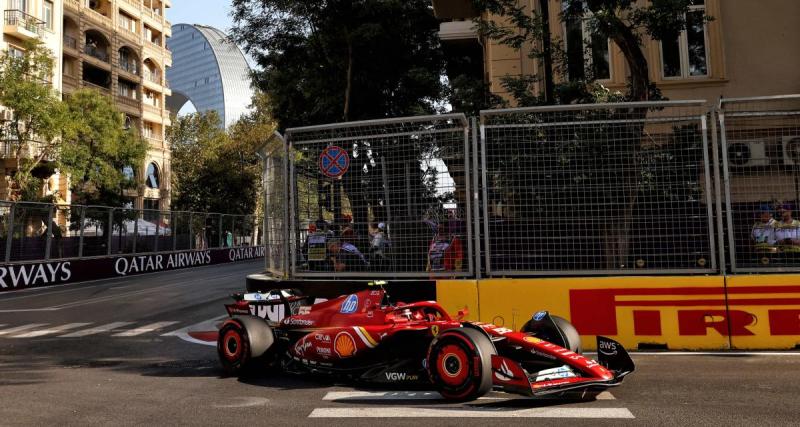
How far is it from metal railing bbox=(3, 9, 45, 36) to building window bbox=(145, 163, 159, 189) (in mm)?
17490

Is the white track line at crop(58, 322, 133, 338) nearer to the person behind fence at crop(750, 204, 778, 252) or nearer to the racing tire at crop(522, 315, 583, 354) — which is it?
the racing tire at crop(522, 315, 583, 354)

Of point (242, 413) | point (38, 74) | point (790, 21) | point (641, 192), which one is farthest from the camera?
point (38, 74)

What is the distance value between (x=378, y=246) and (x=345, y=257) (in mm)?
476

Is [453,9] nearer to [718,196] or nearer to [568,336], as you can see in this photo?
[718,196]

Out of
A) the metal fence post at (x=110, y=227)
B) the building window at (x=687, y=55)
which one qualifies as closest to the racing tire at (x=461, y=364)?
the building window at (x=687, y=55)

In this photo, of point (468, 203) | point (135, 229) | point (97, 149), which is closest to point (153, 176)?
point (97, 149)

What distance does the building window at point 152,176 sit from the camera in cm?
5325

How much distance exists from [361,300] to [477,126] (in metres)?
2.82

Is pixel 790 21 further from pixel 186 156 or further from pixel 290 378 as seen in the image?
pixel 186 156

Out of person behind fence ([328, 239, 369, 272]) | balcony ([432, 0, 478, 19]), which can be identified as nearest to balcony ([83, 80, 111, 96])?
balcony ([432, 0, 478, 19])

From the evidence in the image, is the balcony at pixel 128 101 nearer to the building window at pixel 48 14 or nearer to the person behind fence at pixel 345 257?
the building window at pixel 48 14

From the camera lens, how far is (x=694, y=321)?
7.30 metres

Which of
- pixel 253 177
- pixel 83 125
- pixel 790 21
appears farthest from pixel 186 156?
pixel 790 21

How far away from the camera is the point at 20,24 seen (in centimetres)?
3622
